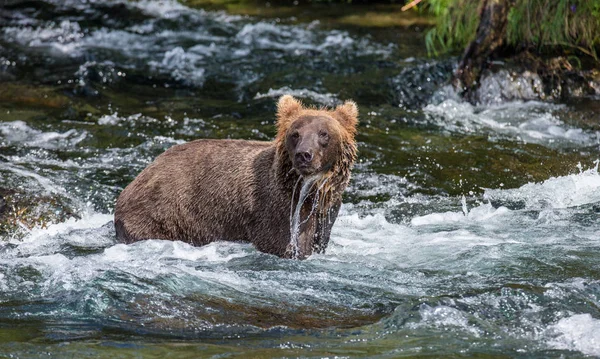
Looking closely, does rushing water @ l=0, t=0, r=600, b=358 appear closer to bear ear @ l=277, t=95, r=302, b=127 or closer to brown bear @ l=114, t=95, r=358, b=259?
brown bear @ l=114, t=95, r=358, b=259

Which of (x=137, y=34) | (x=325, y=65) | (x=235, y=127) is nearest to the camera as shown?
(x=235, y=127)

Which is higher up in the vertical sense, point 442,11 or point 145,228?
point 442,11

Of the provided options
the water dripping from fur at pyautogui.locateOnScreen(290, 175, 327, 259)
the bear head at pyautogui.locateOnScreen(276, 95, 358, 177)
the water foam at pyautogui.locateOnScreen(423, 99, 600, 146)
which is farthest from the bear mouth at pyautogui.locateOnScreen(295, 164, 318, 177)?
the water foam at pyautogui.locateOnScreen(423, 99, 600, 146)

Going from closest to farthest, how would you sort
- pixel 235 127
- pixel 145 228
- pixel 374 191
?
pixel 145 228 < pixel 374 191 < pixel 235 127

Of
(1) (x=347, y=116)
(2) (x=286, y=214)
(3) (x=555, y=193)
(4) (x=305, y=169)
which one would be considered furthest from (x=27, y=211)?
(3) (x=555, y=193)

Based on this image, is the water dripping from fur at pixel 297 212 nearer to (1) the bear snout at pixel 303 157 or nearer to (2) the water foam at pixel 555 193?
(1) the bear snout at pixel 303 157

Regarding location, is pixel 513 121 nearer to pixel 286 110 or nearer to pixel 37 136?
pixel 286 110

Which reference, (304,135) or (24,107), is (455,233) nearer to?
(304,135)

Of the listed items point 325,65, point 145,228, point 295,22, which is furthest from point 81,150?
point 295,22

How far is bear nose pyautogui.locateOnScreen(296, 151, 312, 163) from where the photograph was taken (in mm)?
6770

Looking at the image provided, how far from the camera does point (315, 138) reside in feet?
22.7

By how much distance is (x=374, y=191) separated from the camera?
9.25 meters

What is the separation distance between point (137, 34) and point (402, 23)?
487cm

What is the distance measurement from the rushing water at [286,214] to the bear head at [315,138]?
0.79 m
